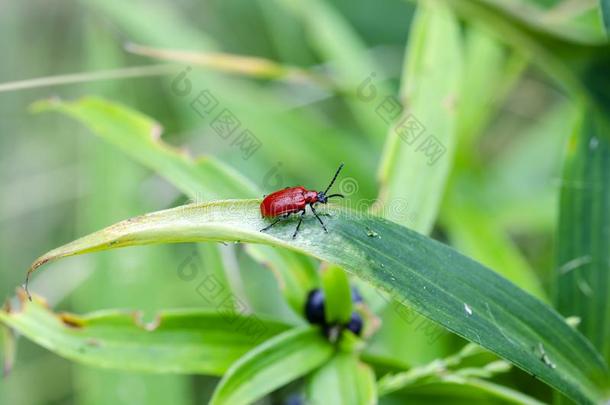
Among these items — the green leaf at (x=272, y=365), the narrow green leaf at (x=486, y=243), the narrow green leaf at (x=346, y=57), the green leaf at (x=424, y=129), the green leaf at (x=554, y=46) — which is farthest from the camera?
the narrow green leaf at (x=346, y=57)

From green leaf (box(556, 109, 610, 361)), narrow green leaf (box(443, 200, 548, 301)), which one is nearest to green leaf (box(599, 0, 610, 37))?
green leaf (box(556, 109, 610, 361))

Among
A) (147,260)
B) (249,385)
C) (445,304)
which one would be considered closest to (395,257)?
(445,304)

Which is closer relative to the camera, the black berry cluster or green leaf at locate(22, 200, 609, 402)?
green leaf at locate(22, 200, 609, 402)

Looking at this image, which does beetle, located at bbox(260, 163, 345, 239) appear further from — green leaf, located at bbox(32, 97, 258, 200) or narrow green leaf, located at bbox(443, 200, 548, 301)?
narrow green leaf, located at bbox(443, 200, 548, 301)

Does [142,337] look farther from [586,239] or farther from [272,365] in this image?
[586,239]

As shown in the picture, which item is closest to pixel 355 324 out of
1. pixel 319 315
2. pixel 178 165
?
pixel 319 315

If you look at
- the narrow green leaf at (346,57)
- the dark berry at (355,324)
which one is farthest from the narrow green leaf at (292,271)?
the narrow green leaf at (346,57)

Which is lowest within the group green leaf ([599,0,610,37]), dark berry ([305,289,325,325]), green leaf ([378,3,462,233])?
dark berry ([305,289,325,325])

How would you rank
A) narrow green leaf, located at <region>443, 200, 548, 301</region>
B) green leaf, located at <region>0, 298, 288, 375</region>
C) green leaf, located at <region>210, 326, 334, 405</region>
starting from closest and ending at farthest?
green leaf, located at <region>210, 326, 334, 405</region> → green leaf, located at <region>0, 298, 288, 375</region> → narrow green leaf, located at <region>443, 200, 548, 301</region>

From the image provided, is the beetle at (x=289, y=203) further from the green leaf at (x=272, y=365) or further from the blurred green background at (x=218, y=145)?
the blurred green background at (x=218, y=145)
